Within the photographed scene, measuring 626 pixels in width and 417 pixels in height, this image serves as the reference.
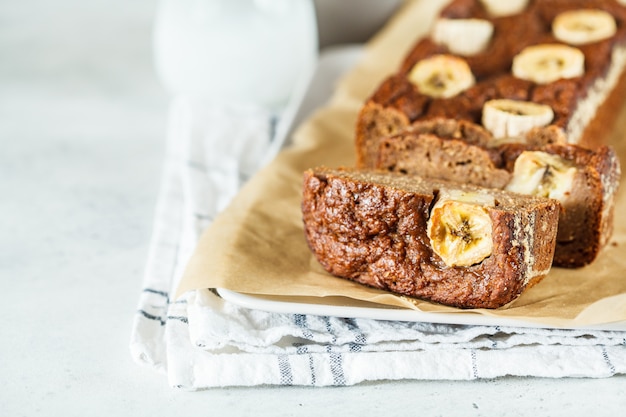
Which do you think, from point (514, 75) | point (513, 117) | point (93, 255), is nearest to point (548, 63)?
point (514, 75)

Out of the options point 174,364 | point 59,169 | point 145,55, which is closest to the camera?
point 174,364

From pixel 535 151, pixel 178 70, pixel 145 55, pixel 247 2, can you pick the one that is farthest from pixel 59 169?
pixel 535 151

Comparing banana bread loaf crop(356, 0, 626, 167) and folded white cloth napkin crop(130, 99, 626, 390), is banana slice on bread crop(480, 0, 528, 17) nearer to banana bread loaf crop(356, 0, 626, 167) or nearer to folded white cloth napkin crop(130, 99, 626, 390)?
banana bread loaf crop(356, 0, 626, 167)

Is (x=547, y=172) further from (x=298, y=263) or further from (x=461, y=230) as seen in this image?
(x=298, y=263)

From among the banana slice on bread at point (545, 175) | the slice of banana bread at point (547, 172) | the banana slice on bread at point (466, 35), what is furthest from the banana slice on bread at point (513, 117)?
the banana slice on bread at point (466, 35)

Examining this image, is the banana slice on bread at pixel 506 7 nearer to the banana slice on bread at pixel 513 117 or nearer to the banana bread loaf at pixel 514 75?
the banana bread loaf at pixel 514 75

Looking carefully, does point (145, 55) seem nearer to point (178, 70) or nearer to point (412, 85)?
point (178, 70)
